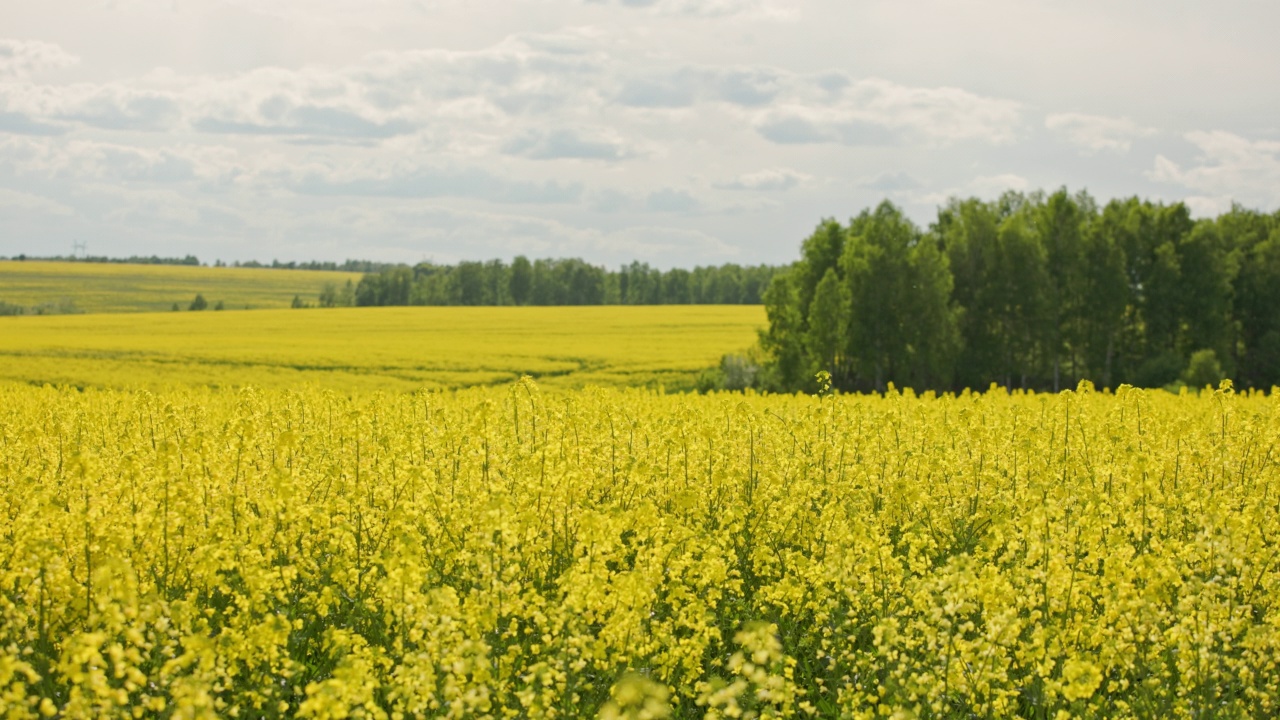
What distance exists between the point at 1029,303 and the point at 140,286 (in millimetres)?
112702

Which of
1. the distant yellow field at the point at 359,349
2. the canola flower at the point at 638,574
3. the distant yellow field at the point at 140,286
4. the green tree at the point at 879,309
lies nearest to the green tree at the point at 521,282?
the distant yellow field at the point at 140,286

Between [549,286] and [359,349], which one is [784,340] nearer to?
[359,349]

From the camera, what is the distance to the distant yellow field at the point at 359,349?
3556 cm

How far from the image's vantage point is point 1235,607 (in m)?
6.53

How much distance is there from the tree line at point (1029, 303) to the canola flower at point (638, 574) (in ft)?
117

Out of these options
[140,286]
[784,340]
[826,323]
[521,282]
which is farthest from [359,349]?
[140,286]

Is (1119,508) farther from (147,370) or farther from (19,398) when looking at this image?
(147,370)

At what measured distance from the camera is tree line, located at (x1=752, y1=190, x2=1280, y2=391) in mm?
47250

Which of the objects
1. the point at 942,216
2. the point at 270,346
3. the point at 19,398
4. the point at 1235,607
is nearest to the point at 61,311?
the point at 270,346

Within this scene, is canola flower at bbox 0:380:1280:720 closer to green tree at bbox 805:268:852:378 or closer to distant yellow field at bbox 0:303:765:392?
distant yellow field at bbox 0:303:765:392

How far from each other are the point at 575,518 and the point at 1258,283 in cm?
5911

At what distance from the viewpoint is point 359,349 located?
43.3m

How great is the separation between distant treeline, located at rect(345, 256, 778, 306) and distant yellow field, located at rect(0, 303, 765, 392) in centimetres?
4367

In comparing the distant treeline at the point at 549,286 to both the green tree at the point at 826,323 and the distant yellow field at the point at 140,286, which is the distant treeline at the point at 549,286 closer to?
the distant yellow field at the point at 140,286
